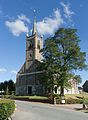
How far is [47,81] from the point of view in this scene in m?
51.7

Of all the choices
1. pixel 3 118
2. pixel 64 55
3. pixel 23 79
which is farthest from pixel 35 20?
pixel 3 118

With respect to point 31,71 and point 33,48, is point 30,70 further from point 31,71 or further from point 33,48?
point 33,48

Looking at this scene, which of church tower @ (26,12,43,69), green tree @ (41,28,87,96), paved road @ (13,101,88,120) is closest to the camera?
paved road @ (13,101,88,120)

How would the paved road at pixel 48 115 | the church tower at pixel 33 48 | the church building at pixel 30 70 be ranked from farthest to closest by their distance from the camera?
the church tower at pixel 33 48
the church building at pixel 30 70
the paved road at pixel 48 115

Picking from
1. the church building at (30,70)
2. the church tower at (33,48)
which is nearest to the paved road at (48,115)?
the church building at (30,70)

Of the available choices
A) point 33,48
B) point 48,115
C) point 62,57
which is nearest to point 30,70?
point 33,48

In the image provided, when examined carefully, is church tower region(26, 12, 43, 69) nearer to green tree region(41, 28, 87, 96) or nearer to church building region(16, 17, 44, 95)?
church building region(16, 17, 44, 95)

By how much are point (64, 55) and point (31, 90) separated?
23.7m

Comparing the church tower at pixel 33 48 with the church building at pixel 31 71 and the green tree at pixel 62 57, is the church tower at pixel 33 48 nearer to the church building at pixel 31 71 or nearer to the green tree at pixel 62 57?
the church building at pixel 31 71

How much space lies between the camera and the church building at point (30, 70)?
71.2 meters

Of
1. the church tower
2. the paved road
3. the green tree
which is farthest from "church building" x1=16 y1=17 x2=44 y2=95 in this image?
the paved road

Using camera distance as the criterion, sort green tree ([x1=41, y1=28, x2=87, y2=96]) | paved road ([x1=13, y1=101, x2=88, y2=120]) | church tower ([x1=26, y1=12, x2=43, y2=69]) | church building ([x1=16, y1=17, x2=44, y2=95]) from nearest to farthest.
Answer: paved road ([x1=13, y1=101, x2=88, y2=120]) → green tree ([x1=41, y1=28, x2=87, y2=96]) → church building ([x1=16, y1=17, x2=44, y2=95]) → church tower ([x1=26, y1=12, x2=43, y2=69])

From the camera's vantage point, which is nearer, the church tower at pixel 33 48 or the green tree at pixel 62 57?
the green tree at pixel 62 57

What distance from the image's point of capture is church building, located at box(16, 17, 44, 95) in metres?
71.2
